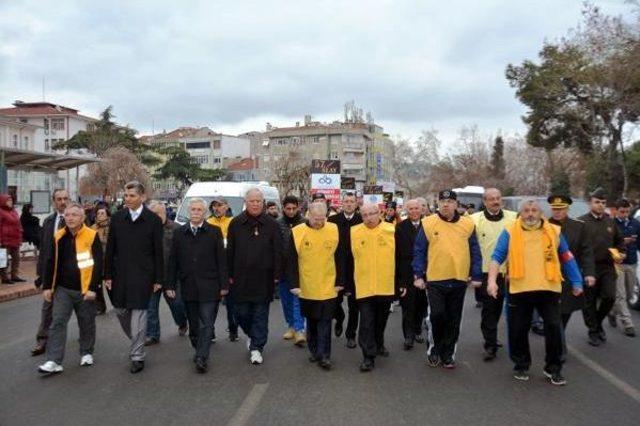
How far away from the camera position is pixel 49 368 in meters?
6.44

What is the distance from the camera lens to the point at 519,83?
4034 cm

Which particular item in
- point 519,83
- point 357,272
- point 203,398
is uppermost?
point 519,83

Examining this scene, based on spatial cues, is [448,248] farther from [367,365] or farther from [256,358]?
[256,358]

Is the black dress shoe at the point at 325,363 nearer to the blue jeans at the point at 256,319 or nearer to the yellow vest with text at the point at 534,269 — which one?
the blue jeans at the point at 256,319

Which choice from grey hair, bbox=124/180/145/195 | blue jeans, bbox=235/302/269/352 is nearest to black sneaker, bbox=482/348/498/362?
blue jeans, bbox=235/302/269/352

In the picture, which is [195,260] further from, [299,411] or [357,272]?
[299,411]

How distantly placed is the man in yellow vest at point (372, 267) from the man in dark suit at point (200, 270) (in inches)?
57.1

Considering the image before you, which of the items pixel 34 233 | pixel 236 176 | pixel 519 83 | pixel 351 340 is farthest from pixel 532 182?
pixel 236 176

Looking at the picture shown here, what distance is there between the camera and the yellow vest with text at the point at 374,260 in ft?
22.2

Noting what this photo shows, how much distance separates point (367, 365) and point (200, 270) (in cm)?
203

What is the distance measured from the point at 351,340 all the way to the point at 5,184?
11.8 m

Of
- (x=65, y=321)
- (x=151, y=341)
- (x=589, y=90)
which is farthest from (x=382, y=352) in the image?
(x=589, y=90)

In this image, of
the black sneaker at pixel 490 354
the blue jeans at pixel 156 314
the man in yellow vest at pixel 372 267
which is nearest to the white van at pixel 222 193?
the blue jeans at pixel 156 314

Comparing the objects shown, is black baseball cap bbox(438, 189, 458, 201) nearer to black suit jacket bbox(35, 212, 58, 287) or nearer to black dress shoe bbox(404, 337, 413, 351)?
black dress shoe bbox(404, 337, 413, 351)
